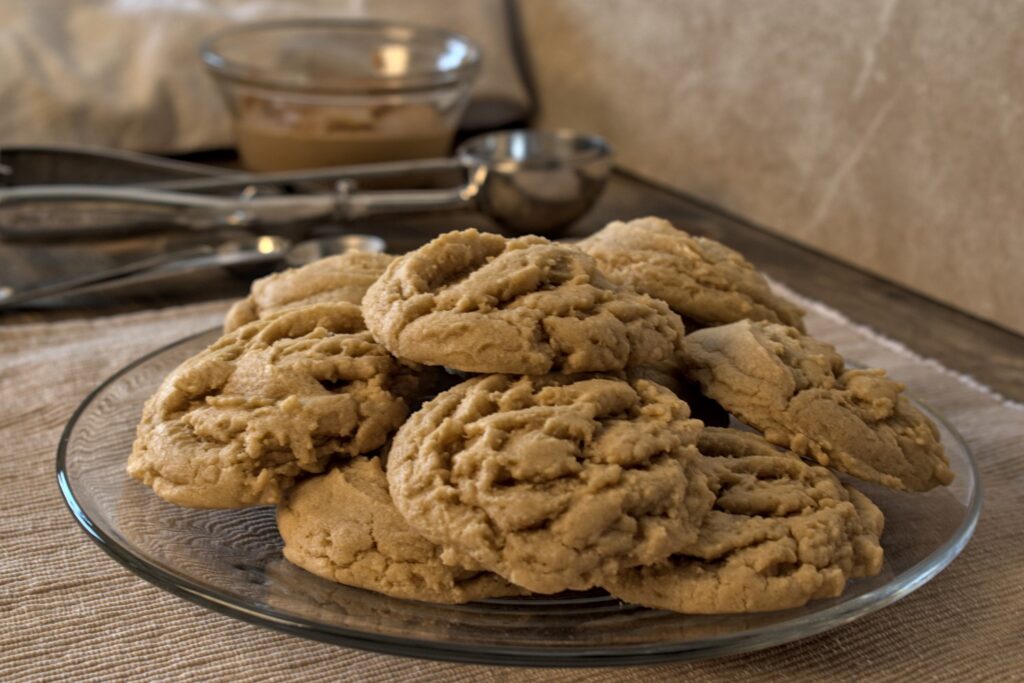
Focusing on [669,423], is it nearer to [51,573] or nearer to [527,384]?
[527,384]

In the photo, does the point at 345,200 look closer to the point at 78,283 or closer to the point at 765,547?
the point at 78,283

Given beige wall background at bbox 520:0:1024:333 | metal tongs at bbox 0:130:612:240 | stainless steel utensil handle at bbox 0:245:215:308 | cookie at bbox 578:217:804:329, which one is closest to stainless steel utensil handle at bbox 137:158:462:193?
metal tongs at bbox 0:130:612:240

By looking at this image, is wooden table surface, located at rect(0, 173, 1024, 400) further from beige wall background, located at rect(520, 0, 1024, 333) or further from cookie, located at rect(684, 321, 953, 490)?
cookie, located at rect(684, 321, 953, 490)

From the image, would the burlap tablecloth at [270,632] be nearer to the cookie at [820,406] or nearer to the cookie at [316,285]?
the cookie at [820,406]

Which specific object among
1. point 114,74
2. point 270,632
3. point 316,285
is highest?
point 316,285

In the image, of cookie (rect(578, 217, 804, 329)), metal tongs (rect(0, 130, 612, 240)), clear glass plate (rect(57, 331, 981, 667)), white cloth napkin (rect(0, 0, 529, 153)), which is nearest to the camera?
clear glass plate (rect(57, 331, 981, 667))

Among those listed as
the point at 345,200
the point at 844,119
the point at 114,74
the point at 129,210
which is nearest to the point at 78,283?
the point at 129,210

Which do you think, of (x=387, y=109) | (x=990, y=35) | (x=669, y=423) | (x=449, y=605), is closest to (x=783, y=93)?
(x=990, y=35)
